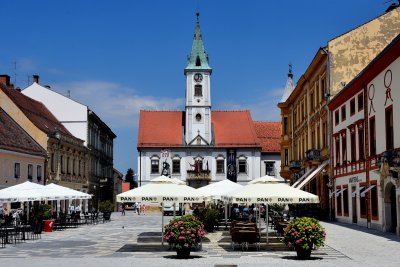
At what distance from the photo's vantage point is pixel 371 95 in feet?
99.5

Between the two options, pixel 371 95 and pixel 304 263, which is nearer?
pixel 304 263

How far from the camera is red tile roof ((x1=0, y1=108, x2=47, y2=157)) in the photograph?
41.0 metres

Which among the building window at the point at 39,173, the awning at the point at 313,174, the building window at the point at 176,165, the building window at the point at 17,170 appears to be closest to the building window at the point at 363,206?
the awning at the point at 313,174

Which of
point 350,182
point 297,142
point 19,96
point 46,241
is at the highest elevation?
point 19,96

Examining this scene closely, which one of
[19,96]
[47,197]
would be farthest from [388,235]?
[19,96]

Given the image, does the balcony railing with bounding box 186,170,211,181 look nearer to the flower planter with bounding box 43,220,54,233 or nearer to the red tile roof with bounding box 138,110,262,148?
the red tile roof with bounding box 138,110,262,148

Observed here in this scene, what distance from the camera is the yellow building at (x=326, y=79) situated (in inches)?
1535

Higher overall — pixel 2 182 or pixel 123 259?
pixel 2 182

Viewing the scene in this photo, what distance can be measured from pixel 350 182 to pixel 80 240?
55.0 ft

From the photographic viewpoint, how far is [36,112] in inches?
2066

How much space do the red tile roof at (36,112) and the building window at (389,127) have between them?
28.7m

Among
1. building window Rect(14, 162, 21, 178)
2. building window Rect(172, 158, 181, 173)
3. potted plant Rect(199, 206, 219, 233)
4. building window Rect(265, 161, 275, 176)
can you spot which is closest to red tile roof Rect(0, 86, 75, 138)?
building window Rect(14, 162, 21, 178)

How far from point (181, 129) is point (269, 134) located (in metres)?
12.2

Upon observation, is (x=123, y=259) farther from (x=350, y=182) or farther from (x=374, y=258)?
(x=350, y=182)
